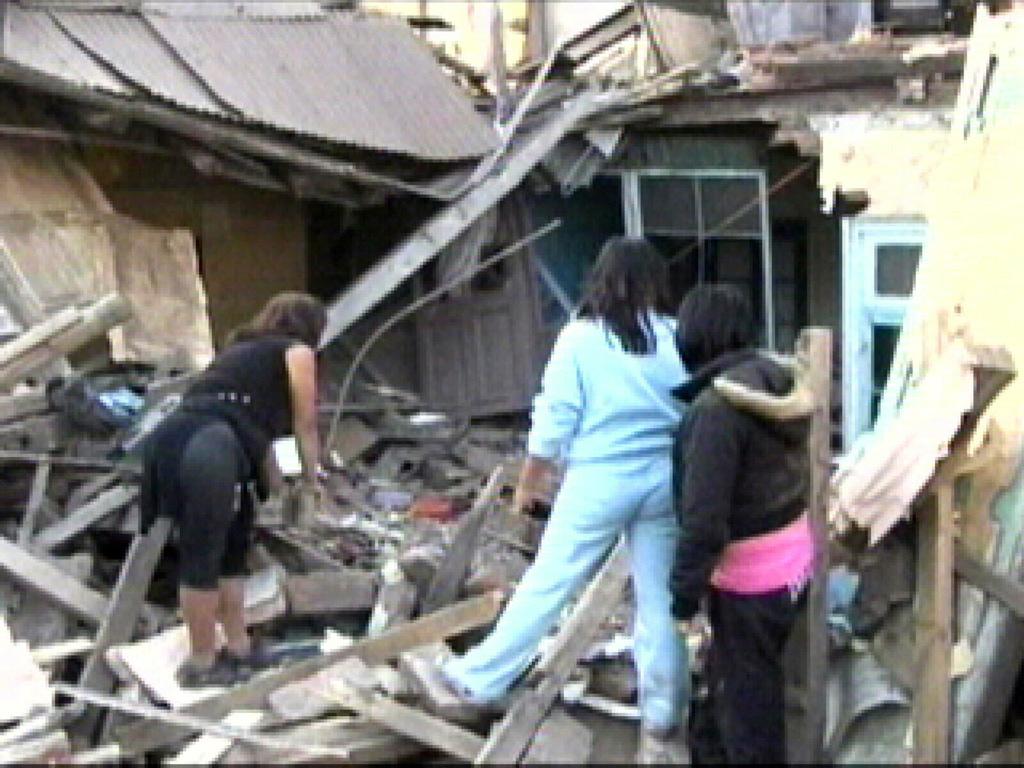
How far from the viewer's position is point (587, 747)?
629 centimetres

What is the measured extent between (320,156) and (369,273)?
3.53 feet

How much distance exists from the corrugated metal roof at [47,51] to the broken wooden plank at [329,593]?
3.81 metres

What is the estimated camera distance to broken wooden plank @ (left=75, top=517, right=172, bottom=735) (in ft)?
24.7

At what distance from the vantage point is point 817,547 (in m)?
5.97

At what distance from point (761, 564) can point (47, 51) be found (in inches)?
257

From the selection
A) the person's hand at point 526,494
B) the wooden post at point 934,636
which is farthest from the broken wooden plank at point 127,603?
the wooden post at point 934,636

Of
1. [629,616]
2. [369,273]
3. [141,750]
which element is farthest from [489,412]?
[141,750]

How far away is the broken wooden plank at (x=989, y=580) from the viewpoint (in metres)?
5.95

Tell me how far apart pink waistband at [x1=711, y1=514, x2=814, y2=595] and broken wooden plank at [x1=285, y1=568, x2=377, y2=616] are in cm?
285

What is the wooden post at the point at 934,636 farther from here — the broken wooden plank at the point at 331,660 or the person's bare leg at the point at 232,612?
the person's bare leg at the point at 232,612

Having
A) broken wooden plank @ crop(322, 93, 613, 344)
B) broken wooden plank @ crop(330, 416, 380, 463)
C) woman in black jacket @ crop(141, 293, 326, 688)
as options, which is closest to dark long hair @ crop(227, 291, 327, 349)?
woman in black jacket @ crop(141, 293, 326, 688)

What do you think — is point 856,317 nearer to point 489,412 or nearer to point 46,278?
A: point 489,412

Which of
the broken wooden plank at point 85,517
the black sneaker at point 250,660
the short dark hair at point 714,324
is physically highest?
the short dark hair at point 714,324

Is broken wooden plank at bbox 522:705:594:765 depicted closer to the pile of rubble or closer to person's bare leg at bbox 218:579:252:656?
the pile of rubble
